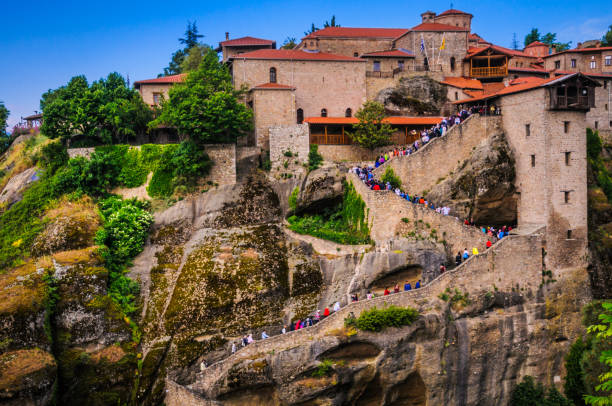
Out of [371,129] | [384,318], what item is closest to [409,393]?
[384,318]

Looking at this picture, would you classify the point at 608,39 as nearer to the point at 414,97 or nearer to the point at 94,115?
the point at 414,97

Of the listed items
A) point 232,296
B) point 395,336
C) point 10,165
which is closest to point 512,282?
point 395,336

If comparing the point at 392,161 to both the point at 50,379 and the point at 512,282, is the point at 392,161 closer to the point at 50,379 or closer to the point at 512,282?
the point at 512,282

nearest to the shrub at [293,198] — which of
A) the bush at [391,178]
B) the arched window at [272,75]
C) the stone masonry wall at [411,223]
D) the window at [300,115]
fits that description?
the stone masonry wall at [411,223]

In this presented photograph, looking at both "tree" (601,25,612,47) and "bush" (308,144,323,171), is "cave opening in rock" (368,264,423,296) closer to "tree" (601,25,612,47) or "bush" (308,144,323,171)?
"bush" (308,144,323,171)

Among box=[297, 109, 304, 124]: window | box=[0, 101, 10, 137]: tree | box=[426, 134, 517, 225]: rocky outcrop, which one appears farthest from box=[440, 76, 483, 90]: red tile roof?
box=[0, 101, 10, 137]: tree

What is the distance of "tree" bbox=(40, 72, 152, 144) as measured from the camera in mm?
41062

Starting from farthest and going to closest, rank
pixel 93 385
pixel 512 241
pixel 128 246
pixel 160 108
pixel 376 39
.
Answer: pixel 376 39, pixel 160 108, pixel 128 246, pixel 512 241, pixel 93 385

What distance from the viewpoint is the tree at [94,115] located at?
135 ft

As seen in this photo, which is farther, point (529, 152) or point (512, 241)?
point (529, 152)

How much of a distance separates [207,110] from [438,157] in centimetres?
1577

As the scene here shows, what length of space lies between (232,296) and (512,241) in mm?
16300

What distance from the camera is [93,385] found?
28.3 metres

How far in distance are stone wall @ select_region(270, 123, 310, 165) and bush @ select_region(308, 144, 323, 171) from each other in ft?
1.50
